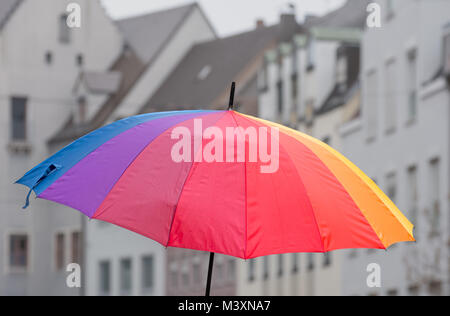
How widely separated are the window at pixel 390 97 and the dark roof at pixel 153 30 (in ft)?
87.7

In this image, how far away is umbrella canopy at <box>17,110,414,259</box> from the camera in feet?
25.7

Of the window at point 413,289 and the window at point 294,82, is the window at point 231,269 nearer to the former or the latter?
the window at point 294,82

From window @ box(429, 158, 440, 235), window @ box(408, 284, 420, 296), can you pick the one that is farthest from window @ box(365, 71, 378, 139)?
window @ box(408, 284, 420, 296)

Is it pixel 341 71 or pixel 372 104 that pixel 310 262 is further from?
pixel 372 104

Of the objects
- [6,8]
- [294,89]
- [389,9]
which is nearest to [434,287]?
[389,9]

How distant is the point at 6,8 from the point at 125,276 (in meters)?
13.8

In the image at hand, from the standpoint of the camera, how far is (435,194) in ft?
126

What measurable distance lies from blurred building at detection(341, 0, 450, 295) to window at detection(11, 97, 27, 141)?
26118 millimetres

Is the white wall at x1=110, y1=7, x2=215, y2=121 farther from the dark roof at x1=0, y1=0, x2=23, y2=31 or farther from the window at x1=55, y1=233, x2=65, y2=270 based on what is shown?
the dark roof at x1=0, y1=0, x2=23, y2=31

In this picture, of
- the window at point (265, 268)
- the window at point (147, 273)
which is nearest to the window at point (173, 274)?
the window at point (147, 273)

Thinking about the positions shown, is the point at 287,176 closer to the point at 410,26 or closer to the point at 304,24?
the point at 410,26

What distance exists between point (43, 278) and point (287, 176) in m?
61.9

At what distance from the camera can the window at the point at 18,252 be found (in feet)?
227

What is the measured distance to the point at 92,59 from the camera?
72.0 metres
